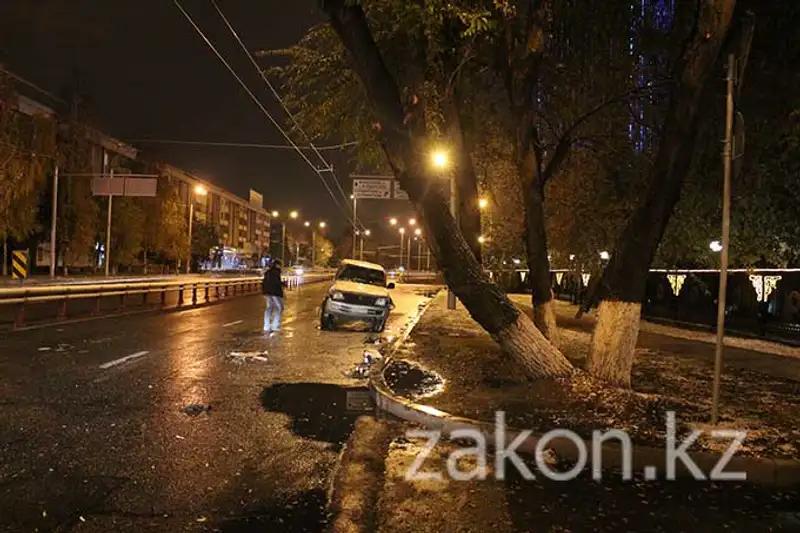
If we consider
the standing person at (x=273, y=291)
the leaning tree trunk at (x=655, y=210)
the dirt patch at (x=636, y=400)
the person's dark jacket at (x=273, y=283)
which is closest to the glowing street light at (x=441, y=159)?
the dirt patch at (x=636, y=400)

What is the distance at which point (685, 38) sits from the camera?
10086mm

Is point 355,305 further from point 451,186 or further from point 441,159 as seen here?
point 451,186

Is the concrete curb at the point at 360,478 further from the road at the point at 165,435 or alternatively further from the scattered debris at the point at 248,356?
the scattered debris at the point at 248,356

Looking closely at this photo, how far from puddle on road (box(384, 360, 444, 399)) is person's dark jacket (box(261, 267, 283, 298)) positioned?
242 inches

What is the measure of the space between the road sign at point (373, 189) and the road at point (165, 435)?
47.2 feet

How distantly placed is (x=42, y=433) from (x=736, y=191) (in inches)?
544

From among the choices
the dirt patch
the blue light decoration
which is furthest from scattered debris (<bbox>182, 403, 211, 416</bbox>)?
the blue light decoration

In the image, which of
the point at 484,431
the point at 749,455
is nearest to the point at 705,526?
the point at 749,455

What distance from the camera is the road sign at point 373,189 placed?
27953 millimetres

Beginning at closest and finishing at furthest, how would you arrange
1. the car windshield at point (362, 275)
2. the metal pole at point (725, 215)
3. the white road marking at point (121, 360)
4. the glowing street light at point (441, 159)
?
the metal pole at point (725, 215) → the white road marking at point (121, 360) → the glowing street light at point (441, 159) → the car windshield at point (362, 275)

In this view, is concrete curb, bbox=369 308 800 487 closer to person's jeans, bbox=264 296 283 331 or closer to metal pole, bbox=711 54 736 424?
metal pole, bbox=711 54 736 424

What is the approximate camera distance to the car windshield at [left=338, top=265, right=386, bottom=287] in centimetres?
2027

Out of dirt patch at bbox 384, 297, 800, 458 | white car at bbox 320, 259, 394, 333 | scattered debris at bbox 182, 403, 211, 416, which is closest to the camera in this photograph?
dirt patch at bbox 384, 297, 800, 458

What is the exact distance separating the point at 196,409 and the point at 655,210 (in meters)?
6.34
